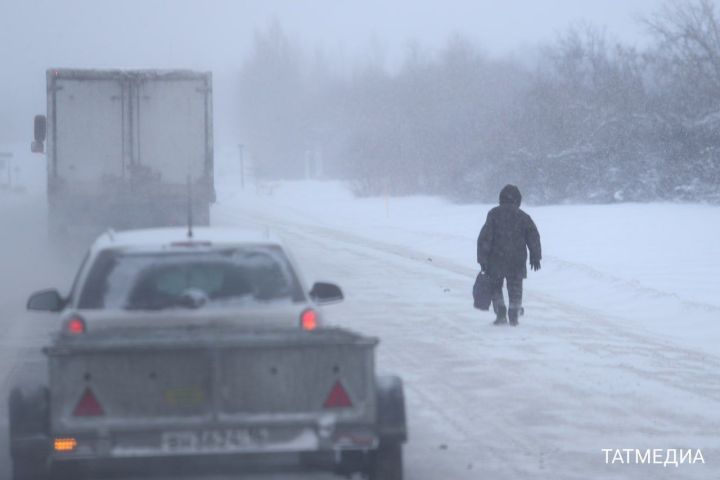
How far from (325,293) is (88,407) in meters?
2.85

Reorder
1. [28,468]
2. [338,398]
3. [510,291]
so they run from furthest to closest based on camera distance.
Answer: [510,291], [28,468], [338,398]

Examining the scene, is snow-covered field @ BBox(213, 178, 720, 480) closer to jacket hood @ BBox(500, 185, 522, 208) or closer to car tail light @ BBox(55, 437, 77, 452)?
jacket hood @ BBox(500, 185, 522, 208)

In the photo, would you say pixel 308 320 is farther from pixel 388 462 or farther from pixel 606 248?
pixel 606 248

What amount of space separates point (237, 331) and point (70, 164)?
1565cm

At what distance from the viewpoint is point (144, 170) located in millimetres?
22078

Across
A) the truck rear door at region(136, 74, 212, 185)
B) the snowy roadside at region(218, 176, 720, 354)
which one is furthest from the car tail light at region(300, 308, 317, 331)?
the truck rear door at region(136, 74, 212, 185)

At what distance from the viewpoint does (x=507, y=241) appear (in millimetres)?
14562

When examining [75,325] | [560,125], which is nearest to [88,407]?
[75,325]

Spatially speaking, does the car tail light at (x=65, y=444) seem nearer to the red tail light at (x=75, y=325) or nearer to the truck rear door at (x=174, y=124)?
the red tail light at (x=75, y=325)

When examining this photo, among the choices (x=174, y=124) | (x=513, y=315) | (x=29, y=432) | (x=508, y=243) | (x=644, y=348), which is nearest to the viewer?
(x=29, y=432)

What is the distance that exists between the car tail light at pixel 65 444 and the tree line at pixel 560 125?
32.7 m

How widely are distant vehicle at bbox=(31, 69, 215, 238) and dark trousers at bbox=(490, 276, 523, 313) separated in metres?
8.45

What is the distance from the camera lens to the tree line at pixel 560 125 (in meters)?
39.0

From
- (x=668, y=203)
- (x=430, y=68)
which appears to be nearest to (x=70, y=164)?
(x=668, y=203)
